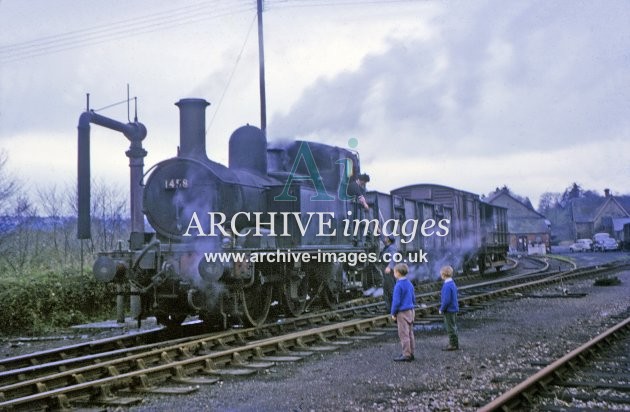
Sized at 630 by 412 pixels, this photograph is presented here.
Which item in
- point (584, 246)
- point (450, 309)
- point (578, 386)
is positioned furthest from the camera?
point (584, 246)

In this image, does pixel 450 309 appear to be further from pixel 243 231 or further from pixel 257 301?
pixel 257 301

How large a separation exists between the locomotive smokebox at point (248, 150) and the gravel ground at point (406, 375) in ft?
13.9

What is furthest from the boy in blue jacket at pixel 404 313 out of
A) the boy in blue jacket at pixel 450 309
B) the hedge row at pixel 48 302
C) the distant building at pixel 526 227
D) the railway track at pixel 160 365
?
the distant building at pixel 526 227

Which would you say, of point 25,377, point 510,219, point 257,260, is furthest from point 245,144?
point 510,219

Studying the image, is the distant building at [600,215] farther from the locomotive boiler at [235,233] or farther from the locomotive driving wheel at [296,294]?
the locomotive driving wheel at [296,294]

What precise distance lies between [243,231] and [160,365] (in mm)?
3678

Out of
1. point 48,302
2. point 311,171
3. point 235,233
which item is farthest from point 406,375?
point 48,302

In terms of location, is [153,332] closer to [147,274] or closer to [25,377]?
[147,274]

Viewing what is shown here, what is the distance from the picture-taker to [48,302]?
42.7ft

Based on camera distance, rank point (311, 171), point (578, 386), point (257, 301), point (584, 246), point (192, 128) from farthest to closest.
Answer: point (584, 246), point (311, 171), point (257, 301), point (192, 128), point (578, 386)

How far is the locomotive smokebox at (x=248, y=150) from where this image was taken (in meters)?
12.0

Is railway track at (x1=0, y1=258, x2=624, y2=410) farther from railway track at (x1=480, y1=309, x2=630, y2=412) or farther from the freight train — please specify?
railway track at (x1=480, y1=309, x2=630, y2=412)

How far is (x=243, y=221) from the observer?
11172 mm

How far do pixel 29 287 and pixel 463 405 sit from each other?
9.98 metres
